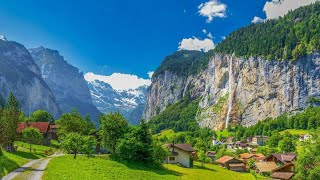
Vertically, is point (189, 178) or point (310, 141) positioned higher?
point (310, 141)

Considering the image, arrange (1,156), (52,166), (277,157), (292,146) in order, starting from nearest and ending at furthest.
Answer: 1. (1,156)
2. (52,166)
3. (277,157)
4. (292,146)

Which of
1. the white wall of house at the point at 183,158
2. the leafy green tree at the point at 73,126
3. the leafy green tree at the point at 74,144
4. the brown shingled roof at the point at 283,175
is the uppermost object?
the leafy green tree at the point at 73,126

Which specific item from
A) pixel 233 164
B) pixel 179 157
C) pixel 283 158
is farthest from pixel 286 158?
pixel 179 157

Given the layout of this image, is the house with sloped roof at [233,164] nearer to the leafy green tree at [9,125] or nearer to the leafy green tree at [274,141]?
the leafy green tree at [274,141]

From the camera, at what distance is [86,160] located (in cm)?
7331

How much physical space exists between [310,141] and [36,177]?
58.7m

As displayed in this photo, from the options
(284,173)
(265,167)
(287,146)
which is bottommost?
(284,173)

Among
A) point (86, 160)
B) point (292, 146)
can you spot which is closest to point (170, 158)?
point (86, 160)

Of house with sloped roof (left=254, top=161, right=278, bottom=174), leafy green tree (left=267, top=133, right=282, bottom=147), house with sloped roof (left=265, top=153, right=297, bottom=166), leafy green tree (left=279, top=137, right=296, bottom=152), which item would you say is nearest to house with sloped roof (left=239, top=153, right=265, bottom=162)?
leafy green tree (left=279, top=137, right=296, bottom=152)

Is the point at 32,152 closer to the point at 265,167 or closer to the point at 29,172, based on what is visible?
the point at 29,172

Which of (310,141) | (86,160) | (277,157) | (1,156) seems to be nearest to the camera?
(1,156)

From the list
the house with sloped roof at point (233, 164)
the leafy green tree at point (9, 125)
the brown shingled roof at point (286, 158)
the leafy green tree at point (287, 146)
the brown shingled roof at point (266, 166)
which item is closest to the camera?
the leafy green tree at point (9, 125)

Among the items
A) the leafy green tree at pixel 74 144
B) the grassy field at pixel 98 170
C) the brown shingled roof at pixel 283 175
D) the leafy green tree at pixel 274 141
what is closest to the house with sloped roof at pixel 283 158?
the brown shingled roof at pixel 283 175

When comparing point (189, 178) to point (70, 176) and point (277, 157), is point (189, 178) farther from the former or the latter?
point (277, 157)
